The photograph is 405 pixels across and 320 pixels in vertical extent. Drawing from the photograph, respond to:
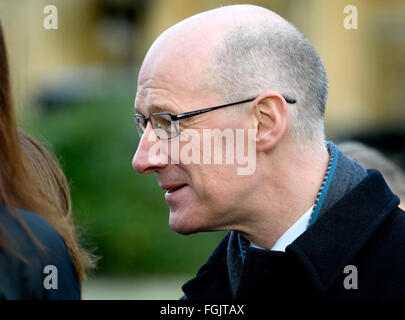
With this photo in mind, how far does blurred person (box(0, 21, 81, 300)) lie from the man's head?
0.86 m

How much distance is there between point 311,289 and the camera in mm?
2785

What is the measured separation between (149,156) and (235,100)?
0.42 meters

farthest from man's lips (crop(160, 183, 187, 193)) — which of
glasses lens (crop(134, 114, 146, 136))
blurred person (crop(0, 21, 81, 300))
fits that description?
blurred person (crop(0, 21, 81, 300))

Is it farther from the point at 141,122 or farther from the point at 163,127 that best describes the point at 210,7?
the point at 163,127

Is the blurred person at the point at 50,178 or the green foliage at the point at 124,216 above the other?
the blurred person at the point at 50,178

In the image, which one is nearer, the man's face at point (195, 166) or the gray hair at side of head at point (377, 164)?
the man's face at point (195, 166)

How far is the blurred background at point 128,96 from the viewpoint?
801 cm

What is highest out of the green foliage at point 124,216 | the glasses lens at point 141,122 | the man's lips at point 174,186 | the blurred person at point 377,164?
the glasses lens at point 141,122

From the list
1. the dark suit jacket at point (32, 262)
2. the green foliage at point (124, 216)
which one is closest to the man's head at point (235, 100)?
the dark suit jacket at point (32, 262)

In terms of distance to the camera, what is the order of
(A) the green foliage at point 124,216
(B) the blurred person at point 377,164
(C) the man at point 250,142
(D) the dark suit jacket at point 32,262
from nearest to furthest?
(D) the dark suit jacket at point 32,262 < (C) the man at point 250,142 < (B) the blurred person at point 377,164 < (A) the green foliage at point 124,216

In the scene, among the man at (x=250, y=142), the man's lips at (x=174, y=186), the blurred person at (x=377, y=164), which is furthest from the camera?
the blurred person at (x=377, y=164)

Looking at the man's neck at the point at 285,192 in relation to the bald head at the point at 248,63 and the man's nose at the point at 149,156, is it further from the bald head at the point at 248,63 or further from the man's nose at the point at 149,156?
the man's nose at the point at 149,156

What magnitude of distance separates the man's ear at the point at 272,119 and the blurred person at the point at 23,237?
3.23 feet

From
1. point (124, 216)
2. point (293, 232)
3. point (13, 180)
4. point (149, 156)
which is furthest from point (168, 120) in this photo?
point (124, 216)
